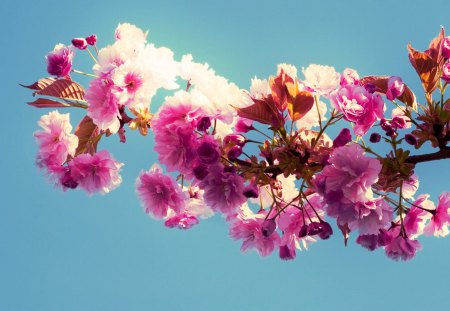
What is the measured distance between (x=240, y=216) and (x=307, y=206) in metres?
0.27

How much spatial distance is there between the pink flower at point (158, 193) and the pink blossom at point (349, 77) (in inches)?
27.6

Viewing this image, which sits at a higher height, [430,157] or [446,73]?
[446,73]

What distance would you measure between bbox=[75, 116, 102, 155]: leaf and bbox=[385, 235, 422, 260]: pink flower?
113cm

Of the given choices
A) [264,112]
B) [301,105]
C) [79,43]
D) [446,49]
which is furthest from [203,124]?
A: [446,49]

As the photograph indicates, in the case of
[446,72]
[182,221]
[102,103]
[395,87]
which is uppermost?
[446,72]

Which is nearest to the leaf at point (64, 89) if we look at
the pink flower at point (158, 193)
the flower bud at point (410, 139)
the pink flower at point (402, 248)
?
the pink flower at point (158, 193)

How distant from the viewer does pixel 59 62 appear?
6.30 ft

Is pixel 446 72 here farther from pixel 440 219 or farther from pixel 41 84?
pixel 41 84

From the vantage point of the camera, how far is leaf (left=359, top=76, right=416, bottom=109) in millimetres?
1868

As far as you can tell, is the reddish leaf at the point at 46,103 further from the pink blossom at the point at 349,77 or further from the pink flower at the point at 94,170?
the pink blossom at the point at 349,77

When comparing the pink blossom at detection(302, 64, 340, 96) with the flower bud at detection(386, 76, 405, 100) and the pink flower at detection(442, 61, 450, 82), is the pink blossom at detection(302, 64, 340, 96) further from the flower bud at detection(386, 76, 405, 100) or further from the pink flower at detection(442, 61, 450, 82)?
the pink flower at detection(442, 61, 450, 82)

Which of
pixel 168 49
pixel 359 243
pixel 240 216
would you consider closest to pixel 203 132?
pixel 168 49

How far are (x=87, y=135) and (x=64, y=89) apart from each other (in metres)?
0.18

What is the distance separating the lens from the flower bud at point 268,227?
1.85 meters
